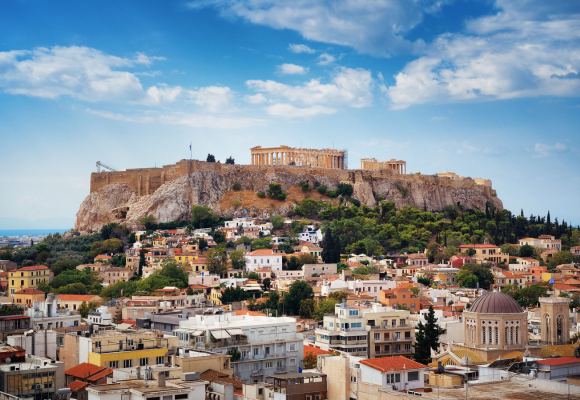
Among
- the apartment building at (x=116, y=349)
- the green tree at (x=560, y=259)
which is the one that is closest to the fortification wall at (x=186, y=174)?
the green tree at (x=560, y=259)

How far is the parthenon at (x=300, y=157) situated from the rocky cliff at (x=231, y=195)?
4.68m

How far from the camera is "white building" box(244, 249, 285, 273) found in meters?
72.2

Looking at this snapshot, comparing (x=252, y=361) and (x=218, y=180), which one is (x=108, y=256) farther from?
(x=252, y=361)

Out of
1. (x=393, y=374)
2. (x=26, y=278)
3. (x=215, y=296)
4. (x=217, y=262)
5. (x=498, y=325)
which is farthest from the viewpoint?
(x=217, y=262)

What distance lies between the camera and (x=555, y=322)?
3866 centimetres

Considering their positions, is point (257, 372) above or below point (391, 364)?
below

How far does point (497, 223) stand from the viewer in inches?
3686

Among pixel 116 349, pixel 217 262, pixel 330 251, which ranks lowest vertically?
pixel 116 349

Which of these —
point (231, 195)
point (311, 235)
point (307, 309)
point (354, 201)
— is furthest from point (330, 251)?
point (354, 201)

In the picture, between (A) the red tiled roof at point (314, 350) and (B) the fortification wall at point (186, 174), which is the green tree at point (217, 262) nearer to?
(B) the fortification wall at point (186, 174)

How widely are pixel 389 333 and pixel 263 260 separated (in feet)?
108

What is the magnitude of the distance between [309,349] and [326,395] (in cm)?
948

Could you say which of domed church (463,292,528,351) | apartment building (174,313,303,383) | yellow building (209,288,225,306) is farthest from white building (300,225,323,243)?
domed church (463,292,528,351)

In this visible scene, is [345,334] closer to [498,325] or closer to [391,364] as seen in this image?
[498,325]
